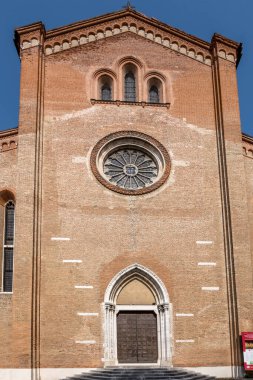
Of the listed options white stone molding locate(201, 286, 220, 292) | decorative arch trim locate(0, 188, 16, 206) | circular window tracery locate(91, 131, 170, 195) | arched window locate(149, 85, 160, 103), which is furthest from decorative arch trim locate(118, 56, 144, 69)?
white stone molding locate(201, 286, 220, 292)

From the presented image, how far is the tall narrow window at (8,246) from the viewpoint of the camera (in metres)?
18.5

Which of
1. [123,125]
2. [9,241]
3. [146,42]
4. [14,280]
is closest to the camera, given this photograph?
[14,280]

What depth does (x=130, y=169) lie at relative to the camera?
67.2 ft

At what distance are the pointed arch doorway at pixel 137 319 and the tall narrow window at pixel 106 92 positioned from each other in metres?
6.75

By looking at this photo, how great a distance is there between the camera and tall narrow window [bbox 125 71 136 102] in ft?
70.8

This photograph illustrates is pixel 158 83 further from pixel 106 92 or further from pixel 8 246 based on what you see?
pixel 8 246

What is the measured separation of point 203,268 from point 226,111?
6.04m

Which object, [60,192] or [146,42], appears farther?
[146,42]

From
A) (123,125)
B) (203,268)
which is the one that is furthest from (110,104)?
(203,268)

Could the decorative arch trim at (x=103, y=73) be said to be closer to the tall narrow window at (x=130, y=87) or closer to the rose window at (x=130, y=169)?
the tall narrow window at (x=130, y=87)

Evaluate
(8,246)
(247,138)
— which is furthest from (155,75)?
(8,246)

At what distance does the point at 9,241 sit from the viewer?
19.0 meters

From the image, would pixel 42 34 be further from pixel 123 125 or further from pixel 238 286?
pixel 238 286

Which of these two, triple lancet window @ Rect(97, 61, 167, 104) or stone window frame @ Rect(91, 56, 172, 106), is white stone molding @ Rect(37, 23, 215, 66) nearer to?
stone window frame @ Rect(91, 56, 172, 106)
